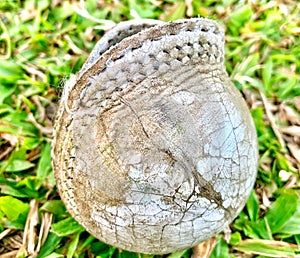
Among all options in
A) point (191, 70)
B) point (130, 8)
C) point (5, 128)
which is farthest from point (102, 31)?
point (191, 70)

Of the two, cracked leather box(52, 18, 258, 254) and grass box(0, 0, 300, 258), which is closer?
cracked leather box(52, 18, 258, 254)

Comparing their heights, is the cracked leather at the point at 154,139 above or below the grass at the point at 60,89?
above

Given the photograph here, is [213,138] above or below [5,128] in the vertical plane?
above

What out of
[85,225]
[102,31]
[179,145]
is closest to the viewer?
[179,145]

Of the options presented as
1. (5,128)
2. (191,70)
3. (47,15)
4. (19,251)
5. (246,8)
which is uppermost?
(191,70)

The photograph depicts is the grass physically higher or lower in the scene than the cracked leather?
lower

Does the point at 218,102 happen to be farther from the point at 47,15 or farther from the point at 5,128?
the point at 47,15

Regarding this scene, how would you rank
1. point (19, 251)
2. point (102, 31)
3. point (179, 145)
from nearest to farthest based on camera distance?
point (179, 145), point (19, 251), point (102, 31)

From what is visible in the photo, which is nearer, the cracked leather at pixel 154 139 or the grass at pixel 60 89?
the cracked leather at pixel 154 139
